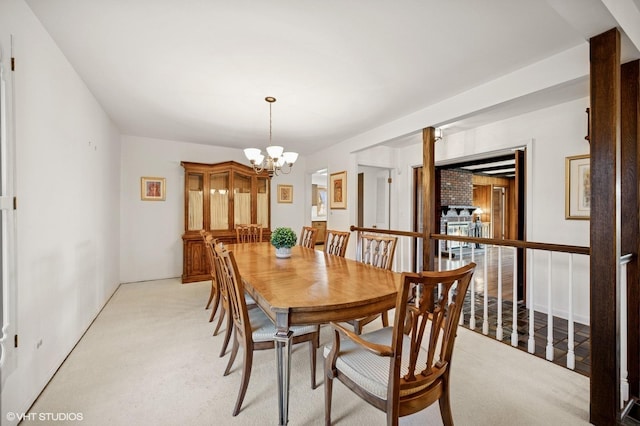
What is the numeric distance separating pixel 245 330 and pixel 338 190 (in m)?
3.55

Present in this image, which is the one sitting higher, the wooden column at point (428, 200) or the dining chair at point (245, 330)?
the wooden column at point (428, 200)

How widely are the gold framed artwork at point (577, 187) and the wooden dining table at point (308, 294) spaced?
8.45 ft

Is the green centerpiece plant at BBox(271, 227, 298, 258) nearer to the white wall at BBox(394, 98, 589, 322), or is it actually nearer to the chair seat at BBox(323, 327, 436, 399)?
the chair seat at BBox(323, 327, 436, 399)

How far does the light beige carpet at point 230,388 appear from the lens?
1.59 meters

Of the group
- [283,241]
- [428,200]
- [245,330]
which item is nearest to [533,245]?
[428,200]

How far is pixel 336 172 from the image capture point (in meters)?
5.02

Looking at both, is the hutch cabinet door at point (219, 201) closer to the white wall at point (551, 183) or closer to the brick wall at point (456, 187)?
the white wall at point (551, 183)

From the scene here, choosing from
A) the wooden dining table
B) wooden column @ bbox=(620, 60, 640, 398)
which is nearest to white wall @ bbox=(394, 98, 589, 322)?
wooden column @ bbox=(620, 60, 640, 398)

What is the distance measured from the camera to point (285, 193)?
5.95m

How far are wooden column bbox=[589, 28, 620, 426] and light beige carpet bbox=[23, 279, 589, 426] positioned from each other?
0.81 ft

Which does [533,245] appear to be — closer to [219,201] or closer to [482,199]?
[219,201]

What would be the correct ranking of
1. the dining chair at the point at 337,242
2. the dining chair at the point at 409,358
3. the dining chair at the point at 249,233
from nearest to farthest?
the dining chair at the point at 409,358, the dining chair at the point at 337,242, the dining chair at the point at 249,233

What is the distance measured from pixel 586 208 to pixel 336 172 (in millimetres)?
3409

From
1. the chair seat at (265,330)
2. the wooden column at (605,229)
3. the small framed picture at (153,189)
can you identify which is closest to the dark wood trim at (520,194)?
the wooden column at (605,229)
